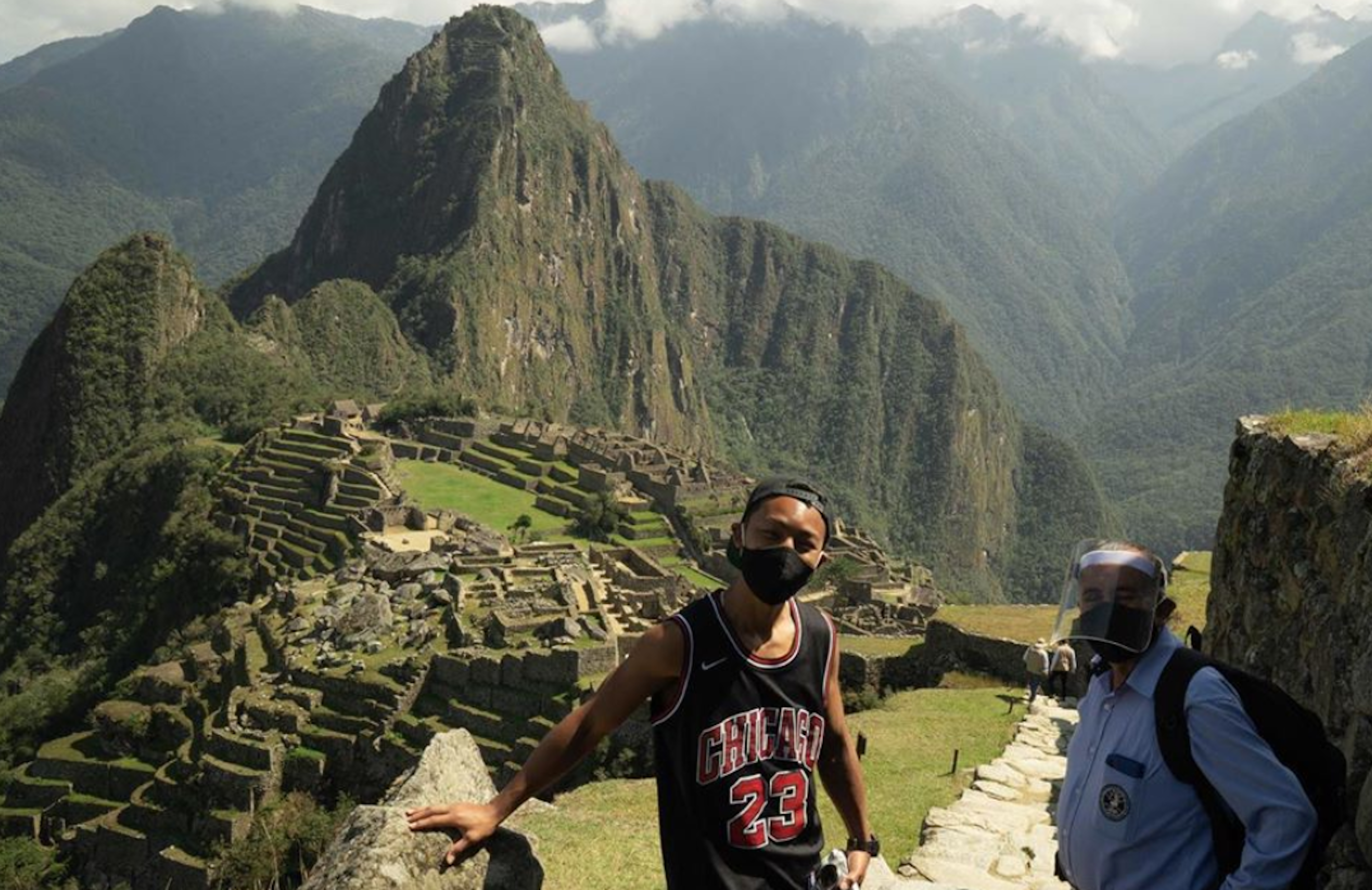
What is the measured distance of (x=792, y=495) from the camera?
13.7ft

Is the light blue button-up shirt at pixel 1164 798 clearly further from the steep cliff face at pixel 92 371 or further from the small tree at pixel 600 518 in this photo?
the steep cliff face at pixel 92 371

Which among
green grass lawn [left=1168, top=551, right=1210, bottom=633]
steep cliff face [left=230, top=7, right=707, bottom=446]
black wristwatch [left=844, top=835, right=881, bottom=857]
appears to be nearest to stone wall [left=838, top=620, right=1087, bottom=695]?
green grass lawn [left=1168, top=551, right=1210, bottom=633]

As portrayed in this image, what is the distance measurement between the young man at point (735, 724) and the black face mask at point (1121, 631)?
0.93 meters

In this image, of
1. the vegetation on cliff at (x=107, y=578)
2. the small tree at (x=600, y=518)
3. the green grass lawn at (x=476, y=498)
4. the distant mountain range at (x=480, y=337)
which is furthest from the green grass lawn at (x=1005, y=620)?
the distant mountain range at (x=480, y=337)

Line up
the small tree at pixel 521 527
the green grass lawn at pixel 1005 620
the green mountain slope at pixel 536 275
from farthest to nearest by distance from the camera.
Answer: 1. the green mountain slope at pixel 536 275
2. the small tree at pixel 521 527
3. the green grass lawn at pixel 1005 620

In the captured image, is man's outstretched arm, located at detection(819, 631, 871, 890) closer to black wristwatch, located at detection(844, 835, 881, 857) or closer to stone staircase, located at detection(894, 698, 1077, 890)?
black wristwatch, located at detection(844, 835, 881, 857)

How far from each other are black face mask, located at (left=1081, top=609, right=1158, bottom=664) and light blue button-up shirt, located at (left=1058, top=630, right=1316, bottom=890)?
0.04 metres

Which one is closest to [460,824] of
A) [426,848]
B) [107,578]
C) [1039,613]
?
[426,848]

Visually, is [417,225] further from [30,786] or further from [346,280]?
[30,786]

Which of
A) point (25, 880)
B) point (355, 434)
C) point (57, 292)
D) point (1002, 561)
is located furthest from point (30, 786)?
point (57, 292)

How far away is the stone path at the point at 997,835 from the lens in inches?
280

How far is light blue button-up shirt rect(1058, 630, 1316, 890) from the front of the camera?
137 inches

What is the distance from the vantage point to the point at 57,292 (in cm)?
19300

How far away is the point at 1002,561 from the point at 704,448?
1859 inches
